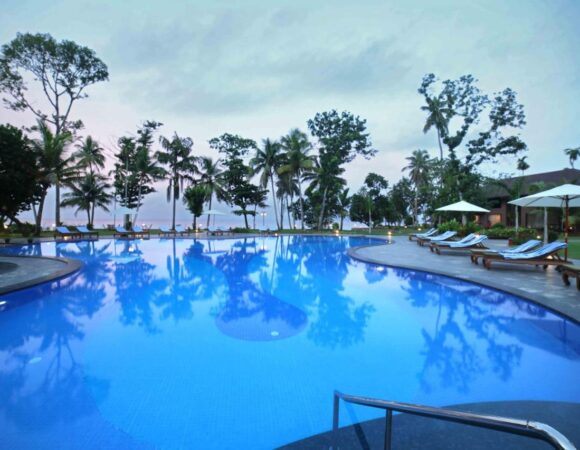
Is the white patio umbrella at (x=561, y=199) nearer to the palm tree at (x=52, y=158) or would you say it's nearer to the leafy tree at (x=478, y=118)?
the leafy tree at (x=478, y=118)

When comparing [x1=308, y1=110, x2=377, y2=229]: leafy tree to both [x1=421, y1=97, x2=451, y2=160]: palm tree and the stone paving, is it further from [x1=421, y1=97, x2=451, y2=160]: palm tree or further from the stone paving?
the stone paving

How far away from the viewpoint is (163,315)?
5938 millimetres

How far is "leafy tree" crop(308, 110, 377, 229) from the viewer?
2959 cm

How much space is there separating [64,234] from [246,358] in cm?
2087

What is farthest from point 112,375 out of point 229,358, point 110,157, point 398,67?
point 110,157

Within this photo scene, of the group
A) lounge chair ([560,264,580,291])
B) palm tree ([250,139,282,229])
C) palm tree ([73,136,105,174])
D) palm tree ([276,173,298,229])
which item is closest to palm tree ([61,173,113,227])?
palm tree ([73,136,105,174])

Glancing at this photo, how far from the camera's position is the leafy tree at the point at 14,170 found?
12961 millimetres

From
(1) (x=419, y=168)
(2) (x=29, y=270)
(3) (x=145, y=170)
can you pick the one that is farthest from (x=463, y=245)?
(1) (x=419, y=168)

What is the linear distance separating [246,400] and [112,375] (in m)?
1.71

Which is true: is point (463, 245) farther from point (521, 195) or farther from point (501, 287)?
point (521, 195)

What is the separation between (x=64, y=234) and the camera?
1975 cm

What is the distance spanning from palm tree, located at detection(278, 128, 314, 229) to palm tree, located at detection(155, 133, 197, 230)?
8766mm

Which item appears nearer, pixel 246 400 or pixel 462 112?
pixel 246 400

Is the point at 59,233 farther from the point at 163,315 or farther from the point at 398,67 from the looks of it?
the point at 398,67
